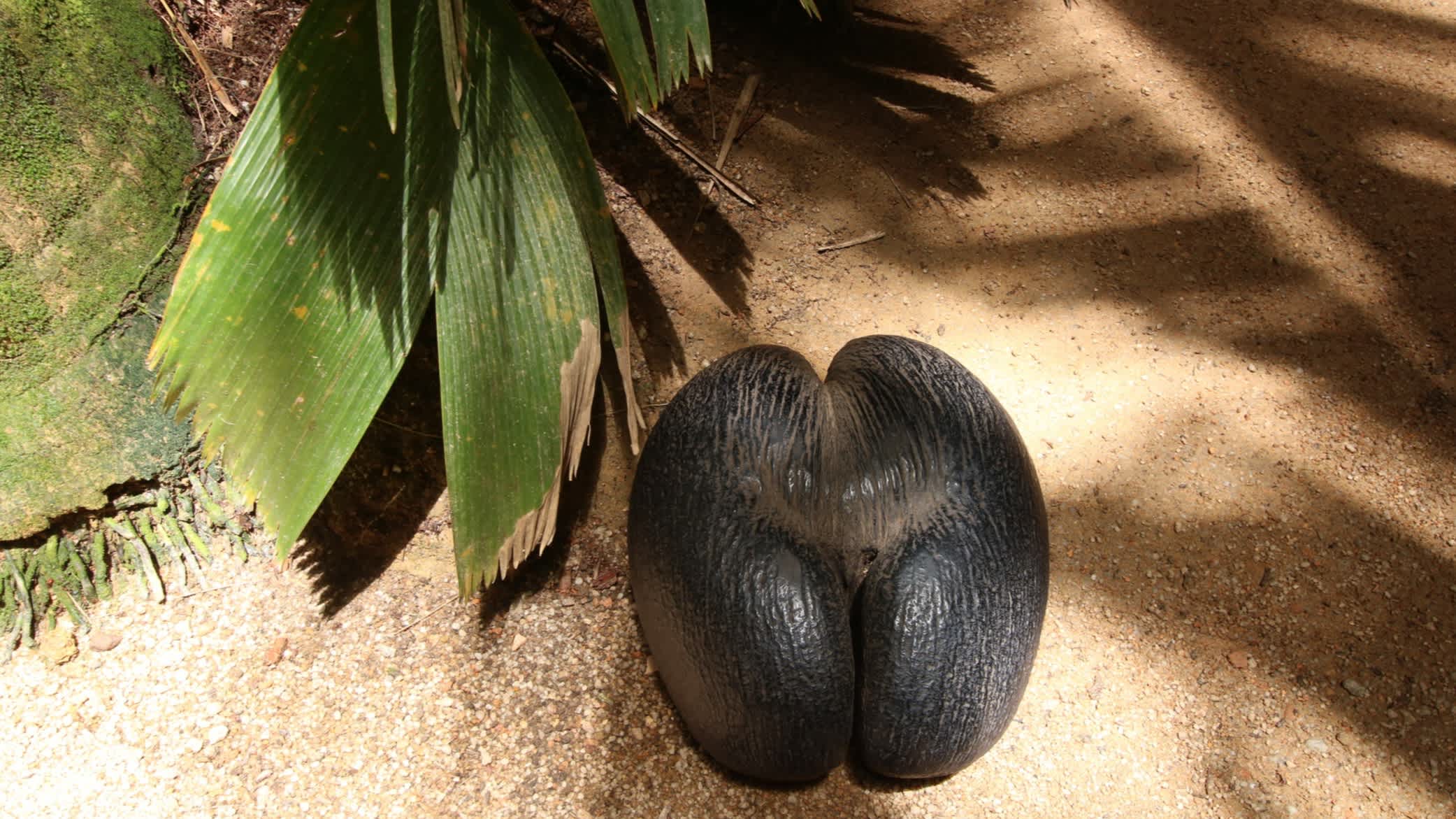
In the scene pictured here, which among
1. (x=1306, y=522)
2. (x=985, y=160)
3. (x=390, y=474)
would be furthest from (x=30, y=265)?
(x=1306, y=522)

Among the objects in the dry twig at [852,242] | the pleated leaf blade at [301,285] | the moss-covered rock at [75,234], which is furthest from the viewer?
the dry twig at [852,242]

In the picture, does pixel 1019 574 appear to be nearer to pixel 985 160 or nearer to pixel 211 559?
pixel 985 160

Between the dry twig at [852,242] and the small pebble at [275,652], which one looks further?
the dry twig at [852,242]

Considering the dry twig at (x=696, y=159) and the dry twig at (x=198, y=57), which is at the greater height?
the dry twig at (x=198, y=57)

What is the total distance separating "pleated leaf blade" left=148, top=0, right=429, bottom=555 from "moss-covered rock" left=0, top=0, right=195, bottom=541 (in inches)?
20.6

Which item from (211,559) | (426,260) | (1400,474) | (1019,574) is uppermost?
(426,260)

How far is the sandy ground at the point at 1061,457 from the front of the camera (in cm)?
204

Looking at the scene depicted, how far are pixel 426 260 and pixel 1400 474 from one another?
2504 millimetres

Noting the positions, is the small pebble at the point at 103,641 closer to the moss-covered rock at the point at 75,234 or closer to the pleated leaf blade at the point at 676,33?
the moss-covered rock at the point at 75,234

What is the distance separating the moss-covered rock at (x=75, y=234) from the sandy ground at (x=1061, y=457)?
364 millimetres

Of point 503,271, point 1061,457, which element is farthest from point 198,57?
point 1061,457

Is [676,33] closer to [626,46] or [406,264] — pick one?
[626,46]

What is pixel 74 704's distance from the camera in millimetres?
2051

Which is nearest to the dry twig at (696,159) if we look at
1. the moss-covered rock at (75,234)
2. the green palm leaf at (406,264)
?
the green palm leaf at (406,264)
